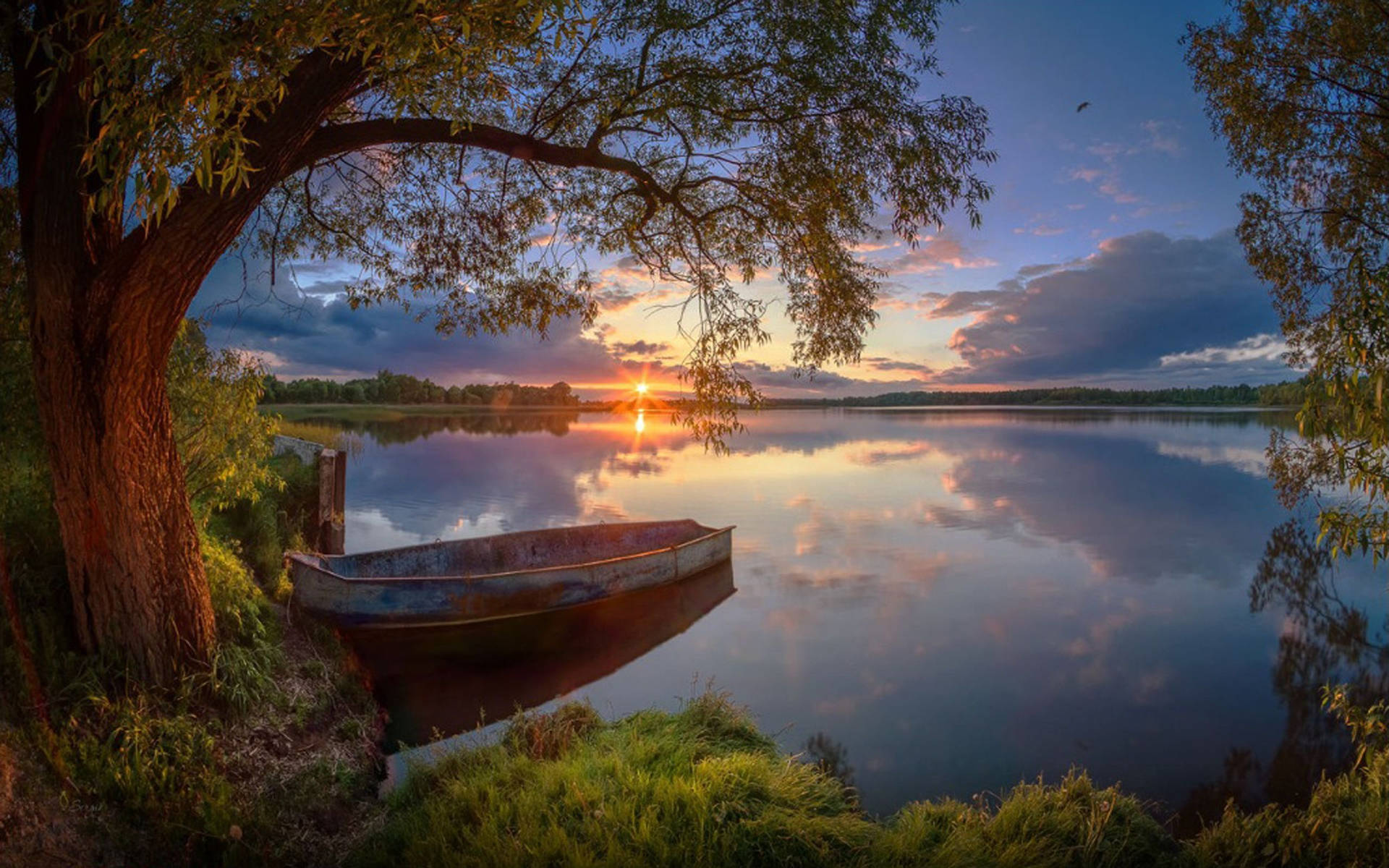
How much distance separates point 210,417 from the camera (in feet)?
24.1

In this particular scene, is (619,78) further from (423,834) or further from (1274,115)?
(1274,115)

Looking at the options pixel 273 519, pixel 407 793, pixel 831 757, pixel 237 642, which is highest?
pixel 273 519

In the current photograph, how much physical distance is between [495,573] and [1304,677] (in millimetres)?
13514

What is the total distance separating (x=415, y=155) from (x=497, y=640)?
7237 millimetres

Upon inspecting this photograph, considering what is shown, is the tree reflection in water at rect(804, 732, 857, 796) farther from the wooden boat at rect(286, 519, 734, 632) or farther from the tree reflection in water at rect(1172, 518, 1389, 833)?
the wooden boat at rect(286, 519, 734, 632)

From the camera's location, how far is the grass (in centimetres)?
405

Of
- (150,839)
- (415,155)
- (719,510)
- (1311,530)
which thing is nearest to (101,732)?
(150,839)

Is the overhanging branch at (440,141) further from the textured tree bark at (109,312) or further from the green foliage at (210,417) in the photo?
the green foliage at (210,417)

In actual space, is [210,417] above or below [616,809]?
above

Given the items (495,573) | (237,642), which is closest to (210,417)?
(237,642)

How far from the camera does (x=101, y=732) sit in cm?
462

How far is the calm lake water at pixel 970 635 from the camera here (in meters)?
8.14

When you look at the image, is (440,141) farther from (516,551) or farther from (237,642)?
(516,551)

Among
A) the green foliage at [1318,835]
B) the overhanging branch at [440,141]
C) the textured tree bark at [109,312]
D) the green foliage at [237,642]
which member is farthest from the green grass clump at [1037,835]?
the overhanging branch at [440,141]
